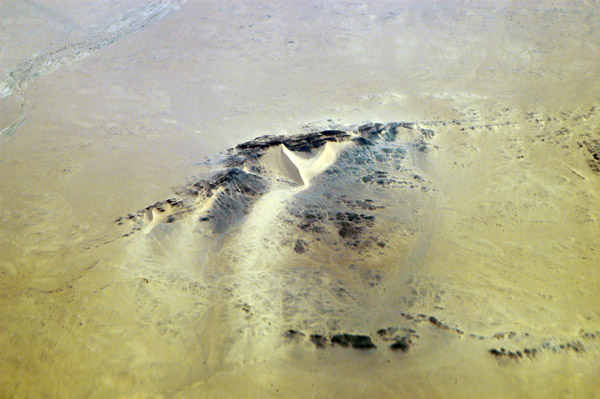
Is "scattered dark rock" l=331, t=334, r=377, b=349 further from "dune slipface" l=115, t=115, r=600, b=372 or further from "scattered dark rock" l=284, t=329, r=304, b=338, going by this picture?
"scattered dark rock" l=284, t=329, r=304, b=338

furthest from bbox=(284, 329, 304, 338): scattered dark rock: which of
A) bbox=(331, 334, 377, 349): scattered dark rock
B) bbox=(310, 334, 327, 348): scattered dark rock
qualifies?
bbox=(331, 334, 377, 349): scattered dark rock

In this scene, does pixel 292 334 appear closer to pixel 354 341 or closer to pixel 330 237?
pixel 354 341

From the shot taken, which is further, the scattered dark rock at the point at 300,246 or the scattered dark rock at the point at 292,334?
the scattered dark rock at the point at 300,246

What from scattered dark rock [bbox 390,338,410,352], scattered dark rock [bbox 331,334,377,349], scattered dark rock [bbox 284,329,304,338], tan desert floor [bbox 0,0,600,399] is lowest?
tan desert floor [bbox 0,0,600,399]

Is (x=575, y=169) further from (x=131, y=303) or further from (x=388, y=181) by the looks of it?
(x=131, y=303)

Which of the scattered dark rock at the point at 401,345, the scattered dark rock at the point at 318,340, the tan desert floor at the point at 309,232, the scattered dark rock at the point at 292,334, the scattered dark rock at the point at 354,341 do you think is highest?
the scattered dark rock at the point at 401,345

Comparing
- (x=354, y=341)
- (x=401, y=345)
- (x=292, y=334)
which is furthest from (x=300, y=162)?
(x=401, y=345)

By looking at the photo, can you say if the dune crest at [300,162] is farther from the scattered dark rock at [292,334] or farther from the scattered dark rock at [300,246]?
the scattered dark rock at [292,334]

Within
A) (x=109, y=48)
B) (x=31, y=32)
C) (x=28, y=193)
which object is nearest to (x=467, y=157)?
(x=28, y=193)

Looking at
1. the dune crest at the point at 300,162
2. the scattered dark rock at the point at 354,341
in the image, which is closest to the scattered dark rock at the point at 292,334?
the scattered dark rock at the point at 354,341
